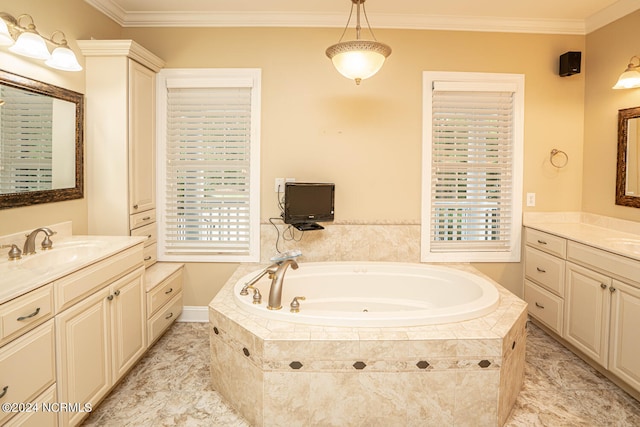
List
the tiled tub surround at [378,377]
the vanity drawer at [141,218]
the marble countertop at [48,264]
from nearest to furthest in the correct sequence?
the marble countertop at [48,264]
the tiled tub surround at [378,377]
the vanity drawer at [141,218]

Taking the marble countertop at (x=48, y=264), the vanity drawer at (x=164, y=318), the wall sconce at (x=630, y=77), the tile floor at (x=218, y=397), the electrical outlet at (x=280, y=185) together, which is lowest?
the tile floor at (x=218, y=397)

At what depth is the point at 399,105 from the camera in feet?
11.2

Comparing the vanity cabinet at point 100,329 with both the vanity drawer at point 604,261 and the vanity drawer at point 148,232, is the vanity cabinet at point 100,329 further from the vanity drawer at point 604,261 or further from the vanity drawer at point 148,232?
the vanity drawer at point 604,261

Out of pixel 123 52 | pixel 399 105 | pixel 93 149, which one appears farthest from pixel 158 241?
pixel 399 105

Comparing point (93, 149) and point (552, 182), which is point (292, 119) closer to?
point (93, 149)

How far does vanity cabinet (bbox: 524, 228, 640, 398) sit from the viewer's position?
7.59 feet

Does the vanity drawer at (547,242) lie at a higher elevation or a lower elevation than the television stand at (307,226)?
lower

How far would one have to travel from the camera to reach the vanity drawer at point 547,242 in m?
2.96

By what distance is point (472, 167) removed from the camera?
137 inches

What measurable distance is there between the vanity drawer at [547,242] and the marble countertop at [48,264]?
3119 mm

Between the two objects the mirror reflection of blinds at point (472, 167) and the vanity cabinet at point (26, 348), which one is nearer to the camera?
the vanity cabinet at point (26, 348)

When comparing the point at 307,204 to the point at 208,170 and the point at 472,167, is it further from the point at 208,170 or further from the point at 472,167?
the point at 472,167

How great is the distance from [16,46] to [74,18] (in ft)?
3.03

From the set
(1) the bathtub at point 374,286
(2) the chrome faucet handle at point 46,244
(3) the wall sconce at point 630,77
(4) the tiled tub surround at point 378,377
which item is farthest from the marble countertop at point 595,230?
(2) the chrome faucet handle at point 46,244
